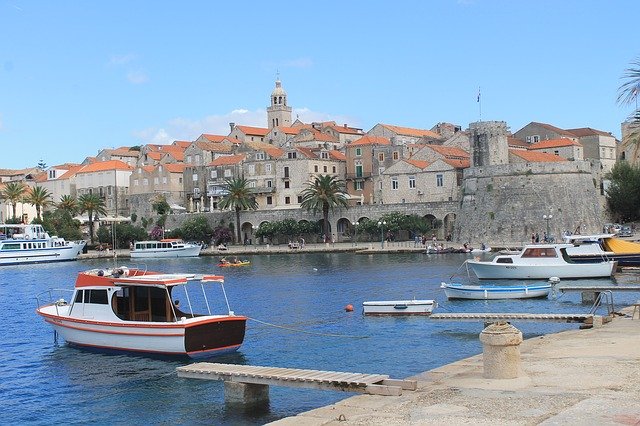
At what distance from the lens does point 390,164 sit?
97.4 meters

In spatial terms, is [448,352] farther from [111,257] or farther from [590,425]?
[111,257]

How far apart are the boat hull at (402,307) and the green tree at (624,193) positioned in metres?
53.1

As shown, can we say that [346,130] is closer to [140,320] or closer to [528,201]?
[528,201]

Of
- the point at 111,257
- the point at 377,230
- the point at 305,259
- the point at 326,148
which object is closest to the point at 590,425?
the point at 305,259

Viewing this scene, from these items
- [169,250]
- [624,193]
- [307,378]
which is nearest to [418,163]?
[624,193]

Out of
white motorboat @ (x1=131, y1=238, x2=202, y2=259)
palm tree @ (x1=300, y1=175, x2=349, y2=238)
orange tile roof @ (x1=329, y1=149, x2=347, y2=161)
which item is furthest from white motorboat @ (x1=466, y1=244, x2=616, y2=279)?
orange tile roof @ (x1=329, y1=149, x2=347, y2=161)

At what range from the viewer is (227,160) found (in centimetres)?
10525

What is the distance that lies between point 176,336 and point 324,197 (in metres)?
61.5

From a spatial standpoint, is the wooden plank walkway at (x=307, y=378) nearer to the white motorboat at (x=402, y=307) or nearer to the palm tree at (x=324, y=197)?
the white motorboat at (x=402, y=307)

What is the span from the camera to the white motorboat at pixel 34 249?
87500mm

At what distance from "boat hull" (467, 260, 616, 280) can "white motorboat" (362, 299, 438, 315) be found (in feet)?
47.7

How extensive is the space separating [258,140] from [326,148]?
19.0 metres

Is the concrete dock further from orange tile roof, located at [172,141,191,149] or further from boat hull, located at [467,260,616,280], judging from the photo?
orange tile roof, located at [172,141,191,149]

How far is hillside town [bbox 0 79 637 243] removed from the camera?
80.8 meters
